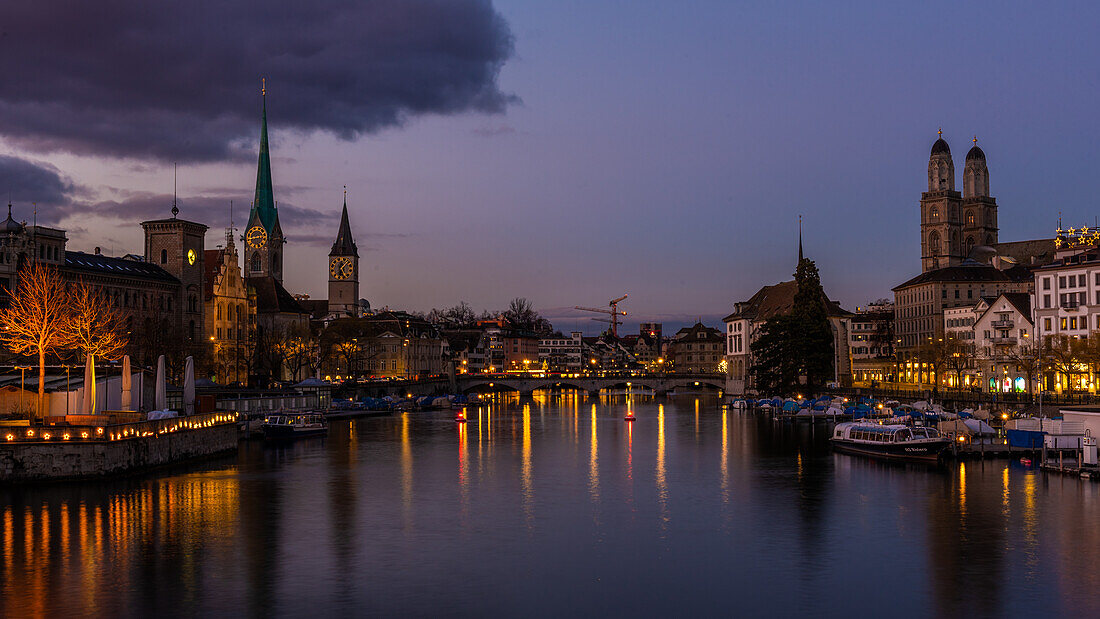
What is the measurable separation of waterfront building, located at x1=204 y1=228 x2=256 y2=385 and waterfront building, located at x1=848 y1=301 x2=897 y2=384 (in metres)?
92.6

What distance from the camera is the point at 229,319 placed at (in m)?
144

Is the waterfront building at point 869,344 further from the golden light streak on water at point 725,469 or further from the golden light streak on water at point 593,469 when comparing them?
the golden light streak on water at point 593,469

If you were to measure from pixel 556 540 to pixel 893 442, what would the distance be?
33566mm

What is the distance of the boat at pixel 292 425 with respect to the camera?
284ft

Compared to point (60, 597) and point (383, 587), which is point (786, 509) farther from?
point (60, 597)

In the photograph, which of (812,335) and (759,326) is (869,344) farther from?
(812,335)

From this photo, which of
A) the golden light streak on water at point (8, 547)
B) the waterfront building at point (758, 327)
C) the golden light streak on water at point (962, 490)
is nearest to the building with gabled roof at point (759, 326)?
the waterfront building at point (758, 327)

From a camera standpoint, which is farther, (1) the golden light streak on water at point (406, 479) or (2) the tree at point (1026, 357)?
(2) the tree at point (1026, 357)

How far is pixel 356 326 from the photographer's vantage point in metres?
159

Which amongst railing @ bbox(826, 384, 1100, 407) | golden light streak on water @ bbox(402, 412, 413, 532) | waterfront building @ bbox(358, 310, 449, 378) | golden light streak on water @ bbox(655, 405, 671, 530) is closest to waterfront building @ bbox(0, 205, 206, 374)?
golden light streak on water @ bbox(402, 412, 413, 532)

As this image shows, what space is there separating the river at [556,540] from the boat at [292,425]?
1872 cm

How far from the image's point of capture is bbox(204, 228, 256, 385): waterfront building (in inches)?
5448

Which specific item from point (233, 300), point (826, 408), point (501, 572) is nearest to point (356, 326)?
point (233, 300)

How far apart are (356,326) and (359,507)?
11232 cm
